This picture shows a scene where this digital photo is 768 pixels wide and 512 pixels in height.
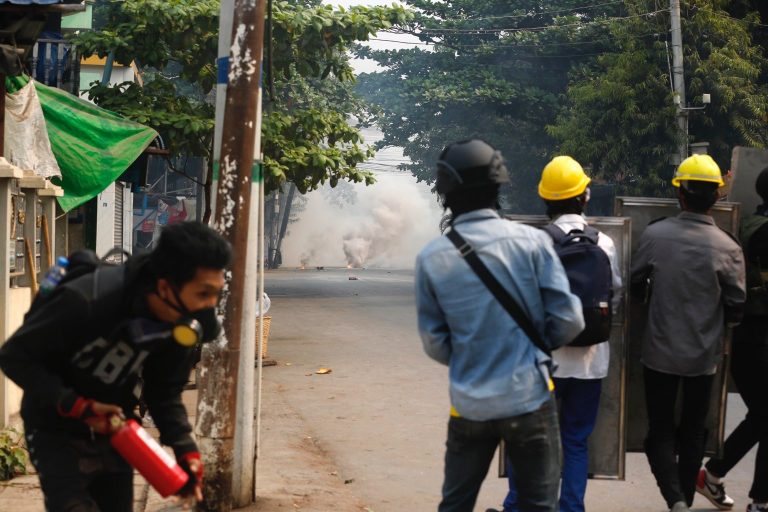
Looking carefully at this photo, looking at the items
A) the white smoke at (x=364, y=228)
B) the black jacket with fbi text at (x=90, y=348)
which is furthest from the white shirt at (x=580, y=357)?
the white smoke at (x=364, y=228)

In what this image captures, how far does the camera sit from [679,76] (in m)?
21.9

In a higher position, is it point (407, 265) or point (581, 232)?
point (581, 232)

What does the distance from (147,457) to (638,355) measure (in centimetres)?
354

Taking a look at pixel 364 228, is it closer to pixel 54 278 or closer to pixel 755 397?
pixel 755 397

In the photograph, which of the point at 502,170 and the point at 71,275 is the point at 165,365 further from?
the point at 502,170

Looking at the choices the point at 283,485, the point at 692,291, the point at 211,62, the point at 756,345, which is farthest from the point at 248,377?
the point at 211,62

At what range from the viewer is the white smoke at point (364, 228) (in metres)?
60.8

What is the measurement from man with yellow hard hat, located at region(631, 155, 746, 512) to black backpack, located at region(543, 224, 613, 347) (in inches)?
15.0

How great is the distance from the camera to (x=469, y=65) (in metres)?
34.5

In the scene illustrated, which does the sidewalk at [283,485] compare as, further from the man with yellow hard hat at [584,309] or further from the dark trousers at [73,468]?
the dark trousers at [73,468]

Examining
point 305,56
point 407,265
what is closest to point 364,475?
point 305,56

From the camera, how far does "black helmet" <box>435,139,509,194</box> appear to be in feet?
11.8

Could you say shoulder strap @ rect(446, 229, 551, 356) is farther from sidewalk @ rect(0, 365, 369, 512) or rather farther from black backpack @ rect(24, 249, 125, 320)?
sidewalk @ rect(0, 365, 369, 512)

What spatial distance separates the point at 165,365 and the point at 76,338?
0.38 meters
